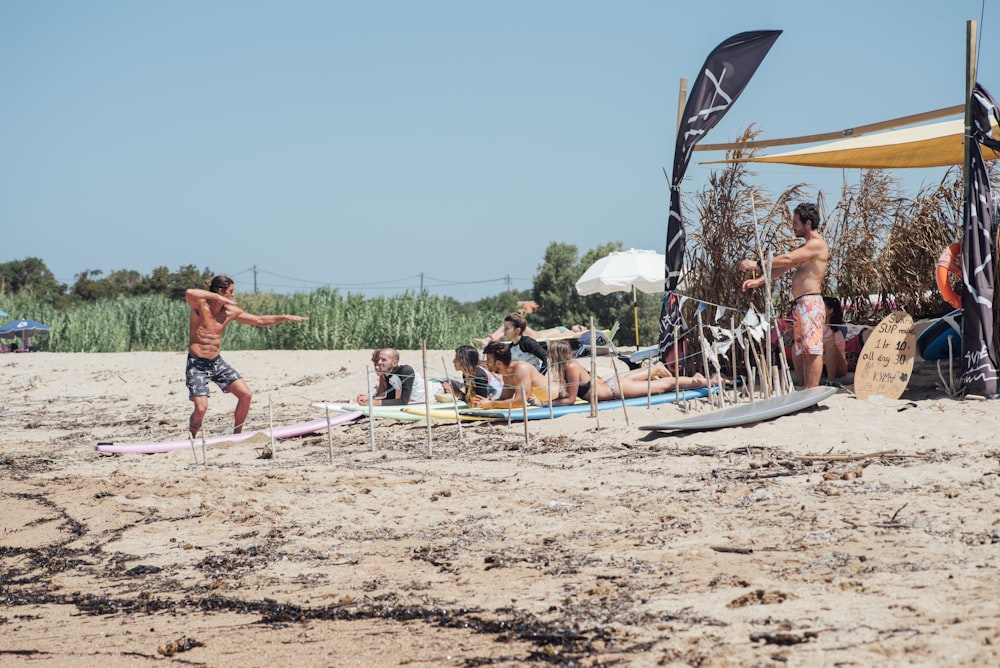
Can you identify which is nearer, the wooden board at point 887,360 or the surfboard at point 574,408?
the wooden board at point 887,360

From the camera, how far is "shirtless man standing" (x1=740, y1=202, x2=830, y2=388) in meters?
7.96

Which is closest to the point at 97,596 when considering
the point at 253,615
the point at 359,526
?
the point at 253,615

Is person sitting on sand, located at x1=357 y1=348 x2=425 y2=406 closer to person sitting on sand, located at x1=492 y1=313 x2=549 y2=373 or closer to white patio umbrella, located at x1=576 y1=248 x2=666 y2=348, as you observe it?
person sitting on sand, located at x1=492 y1=313 x2=549 y2=373

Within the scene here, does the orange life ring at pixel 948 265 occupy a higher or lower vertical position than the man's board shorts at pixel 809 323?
higher

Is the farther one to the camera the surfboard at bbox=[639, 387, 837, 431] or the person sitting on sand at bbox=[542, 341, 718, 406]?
the person sitting on sand at bbox=[542, 341, 718, 406]

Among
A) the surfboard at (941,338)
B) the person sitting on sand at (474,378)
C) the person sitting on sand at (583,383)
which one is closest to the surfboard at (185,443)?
the person sitting on sand at (474,378)

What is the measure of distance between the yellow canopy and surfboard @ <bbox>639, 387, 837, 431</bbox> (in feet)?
10.5

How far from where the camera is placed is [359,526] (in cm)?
519

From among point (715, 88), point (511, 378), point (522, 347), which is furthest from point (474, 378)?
point (715, 88)

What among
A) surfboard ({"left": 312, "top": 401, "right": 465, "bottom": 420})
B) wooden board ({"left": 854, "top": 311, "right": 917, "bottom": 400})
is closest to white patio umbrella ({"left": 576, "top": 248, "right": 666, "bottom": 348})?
surfboard ({"left": 312, "top": 401, "right": 465, "bottom": 420})

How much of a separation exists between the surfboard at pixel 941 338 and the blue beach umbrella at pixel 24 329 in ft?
62.9

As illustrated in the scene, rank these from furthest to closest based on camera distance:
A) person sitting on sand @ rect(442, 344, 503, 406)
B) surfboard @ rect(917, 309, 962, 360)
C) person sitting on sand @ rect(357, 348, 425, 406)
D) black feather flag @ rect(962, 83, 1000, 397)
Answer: person sitting on sand @ rect(357, 348, 425, 406) → person sitting on sand @ rect(442, 344, 503, 406) → surfboard @ rect(917, 309, 962, 360) → black feather flag @ rect(962, 83, 1000, 397)

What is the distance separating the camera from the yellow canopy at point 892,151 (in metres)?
9.65

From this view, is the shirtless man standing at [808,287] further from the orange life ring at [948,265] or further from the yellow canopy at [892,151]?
the yellow canopy at [892,151]
